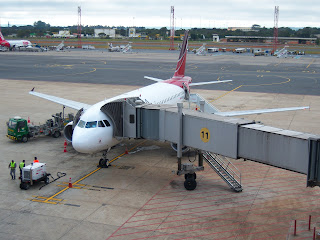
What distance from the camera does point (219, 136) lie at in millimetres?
23391

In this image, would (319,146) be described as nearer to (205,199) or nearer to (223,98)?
(205,199)

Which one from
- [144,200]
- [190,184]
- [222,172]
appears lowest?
[144,200]

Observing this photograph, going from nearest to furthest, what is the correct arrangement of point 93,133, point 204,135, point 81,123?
point 204,135 < point 93,133 < point 81,123

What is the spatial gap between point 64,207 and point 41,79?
60.9 m

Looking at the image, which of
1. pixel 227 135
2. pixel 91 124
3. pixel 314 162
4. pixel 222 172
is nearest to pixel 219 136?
pixel 227 135

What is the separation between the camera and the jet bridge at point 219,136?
1933cm

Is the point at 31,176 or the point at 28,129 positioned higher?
the point at 28,129

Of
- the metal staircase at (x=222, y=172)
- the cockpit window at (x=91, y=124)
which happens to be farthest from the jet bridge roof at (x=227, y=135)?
the metal staircase at (x=222, y=172)

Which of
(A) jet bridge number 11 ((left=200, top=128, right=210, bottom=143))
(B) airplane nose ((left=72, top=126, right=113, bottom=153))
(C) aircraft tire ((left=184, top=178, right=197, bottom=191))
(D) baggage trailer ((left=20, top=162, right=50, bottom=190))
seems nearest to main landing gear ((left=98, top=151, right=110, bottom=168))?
(B) airplane nose ((left=72, top=126, right=113, bottom=153))

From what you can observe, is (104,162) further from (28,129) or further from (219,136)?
(219,136)

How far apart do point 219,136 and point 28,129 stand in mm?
21664

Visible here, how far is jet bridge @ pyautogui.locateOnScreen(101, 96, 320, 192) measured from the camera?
19328 millimetres

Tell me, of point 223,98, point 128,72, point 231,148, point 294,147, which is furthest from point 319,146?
point 128,72

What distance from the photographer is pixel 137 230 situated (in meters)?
21.1
